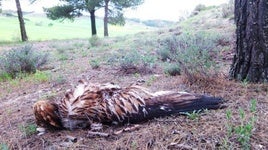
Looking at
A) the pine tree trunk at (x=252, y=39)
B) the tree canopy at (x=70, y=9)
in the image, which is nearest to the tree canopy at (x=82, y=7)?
the tree canopy at (x=70, y=9)

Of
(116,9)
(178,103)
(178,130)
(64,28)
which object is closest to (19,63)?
(178,103)

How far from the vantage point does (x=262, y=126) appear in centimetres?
236

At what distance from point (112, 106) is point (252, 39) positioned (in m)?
1.56

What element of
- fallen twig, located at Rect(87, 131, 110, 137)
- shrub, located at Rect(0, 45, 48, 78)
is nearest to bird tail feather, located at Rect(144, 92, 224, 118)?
fallen twig, located at Rect(87, 131, 110, 137)

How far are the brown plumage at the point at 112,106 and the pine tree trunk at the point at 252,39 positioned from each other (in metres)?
0.68

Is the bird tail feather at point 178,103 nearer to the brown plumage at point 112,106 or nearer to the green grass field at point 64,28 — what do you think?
the brown plumage at point 112,106

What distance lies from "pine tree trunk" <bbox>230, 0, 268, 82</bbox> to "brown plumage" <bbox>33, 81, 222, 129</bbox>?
680 millimetres

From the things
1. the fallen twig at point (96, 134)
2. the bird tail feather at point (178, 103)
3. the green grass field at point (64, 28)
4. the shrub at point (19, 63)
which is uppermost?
the bird tail feather at point (178, 103)

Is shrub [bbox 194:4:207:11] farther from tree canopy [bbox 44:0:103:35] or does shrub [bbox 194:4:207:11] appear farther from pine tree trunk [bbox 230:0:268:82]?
pine tree trunk [bbox 230:0:268:82]

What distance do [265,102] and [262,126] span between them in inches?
20.1

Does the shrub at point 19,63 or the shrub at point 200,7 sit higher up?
the shrub at point 200,7

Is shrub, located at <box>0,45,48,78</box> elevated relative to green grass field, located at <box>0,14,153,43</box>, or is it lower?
elevated

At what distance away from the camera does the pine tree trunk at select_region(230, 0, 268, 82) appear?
320 cm

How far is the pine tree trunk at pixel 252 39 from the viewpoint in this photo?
3.20m
